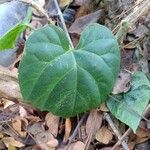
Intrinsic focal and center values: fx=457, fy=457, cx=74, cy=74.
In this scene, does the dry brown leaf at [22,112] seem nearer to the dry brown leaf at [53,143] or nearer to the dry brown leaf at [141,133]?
the dry brown leaf at [53,143]

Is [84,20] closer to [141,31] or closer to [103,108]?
[141,31]

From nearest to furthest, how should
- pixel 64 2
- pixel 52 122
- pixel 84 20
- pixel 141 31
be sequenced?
A: pixel 52 122 < pixel 141 31 < pixel 84 20 < pixel 64 2

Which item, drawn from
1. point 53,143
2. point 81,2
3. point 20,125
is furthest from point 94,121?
point 81,2

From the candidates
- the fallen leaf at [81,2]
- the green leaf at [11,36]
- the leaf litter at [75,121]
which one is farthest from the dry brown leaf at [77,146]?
the fallen leaf at [81,2]

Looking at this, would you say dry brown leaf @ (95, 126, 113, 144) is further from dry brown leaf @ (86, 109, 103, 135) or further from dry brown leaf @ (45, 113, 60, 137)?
dry brown leaf @ (45, 113, 60, 137)

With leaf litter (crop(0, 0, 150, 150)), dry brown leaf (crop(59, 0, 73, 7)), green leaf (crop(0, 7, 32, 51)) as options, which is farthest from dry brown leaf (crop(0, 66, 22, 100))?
dry brown leaf (crop(59, 0, 73, 7))

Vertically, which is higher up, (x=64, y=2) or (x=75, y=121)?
(x=64, y=2)
